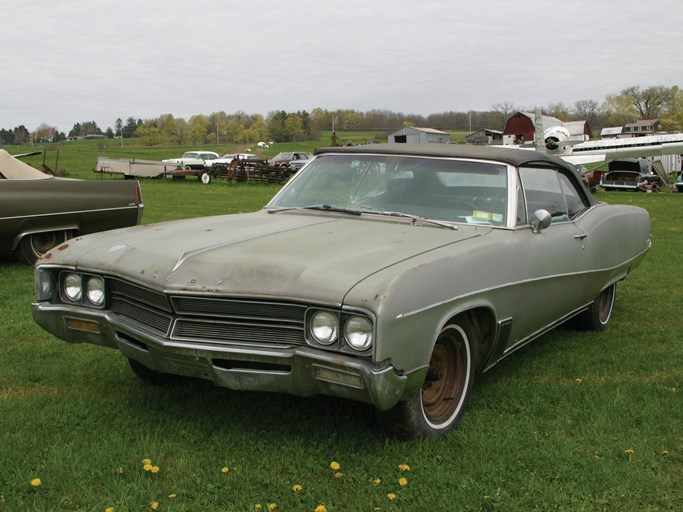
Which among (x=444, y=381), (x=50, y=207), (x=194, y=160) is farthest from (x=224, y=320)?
(x=194, y=160)

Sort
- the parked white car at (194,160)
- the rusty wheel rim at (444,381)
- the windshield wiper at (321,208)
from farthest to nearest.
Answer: the parked white car at (194,160)
the windshield wiper at (321,208)
the rusty wheel rim at (444,381)

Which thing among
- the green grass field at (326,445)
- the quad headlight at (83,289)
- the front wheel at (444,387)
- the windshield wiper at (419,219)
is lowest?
the green grass field at (326,445)

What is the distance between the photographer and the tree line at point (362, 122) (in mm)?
95750

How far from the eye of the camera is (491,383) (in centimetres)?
425

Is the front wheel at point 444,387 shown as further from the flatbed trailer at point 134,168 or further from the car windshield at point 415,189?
the flatbed trailer at point 134,168

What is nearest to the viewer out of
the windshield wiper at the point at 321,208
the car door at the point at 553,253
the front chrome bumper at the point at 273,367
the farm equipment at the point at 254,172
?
the front chrome bumper at the point at 273,367

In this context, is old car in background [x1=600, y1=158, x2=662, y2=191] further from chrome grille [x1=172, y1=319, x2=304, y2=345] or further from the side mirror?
chrome grille [x1=172, y1=319, x2=304, y2=345]

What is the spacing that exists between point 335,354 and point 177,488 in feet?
2.79

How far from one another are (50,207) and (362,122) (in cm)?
9011

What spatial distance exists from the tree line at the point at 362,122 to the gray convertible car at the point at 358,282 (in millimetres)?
88639

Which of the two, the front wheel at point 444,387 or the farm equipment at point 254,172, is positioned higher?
the farm equipment at point 254,172

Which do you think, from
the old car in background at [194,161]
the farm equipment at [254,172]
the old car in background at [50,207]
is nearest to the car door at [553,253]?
the old car in background at [50,207]

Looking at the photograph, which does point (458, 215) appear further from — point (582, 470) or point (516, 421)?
point (582, 470)

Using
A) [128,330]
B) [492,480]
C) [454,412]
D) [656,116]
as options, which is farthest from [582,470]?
[656,116]
